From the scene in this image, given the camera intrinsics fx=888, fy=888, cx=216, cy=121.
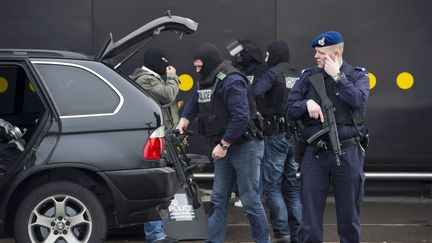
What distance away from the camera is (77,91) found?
6.62 m

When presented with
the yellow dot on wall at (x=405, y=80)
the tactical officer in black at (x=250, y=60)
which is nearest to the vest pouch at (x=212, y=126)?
the tactical officer in black at (x=250, y=60)

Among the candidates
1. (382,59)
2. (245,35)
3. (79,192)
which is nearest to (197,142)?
(245,35)

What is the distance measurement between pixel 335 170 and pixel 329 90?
56 cm

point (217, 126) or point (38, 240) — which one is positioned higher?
point (217, 126)

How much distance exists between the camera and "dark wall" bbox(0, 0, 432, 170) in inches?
383

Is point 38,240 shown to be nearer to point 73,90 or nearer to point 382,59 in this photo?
point 73,90

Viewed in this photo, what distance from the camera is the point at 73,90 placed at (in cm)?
662

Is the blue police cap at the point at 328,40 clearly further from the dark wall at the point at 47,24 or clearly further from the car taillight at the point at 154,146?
the dark wall at the point at 47,24

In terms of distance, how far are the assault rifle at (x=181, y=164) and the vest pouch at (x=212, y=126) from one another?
28 cm

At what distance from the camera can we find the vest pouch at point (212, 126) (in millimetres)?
6949

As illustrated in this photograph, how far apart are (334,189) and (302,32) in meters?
3.90

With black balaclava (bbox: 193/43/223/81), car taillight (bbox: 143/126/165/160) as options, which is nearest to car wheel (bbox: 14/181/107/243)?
car taillight (bbox: 143/126/165/160)

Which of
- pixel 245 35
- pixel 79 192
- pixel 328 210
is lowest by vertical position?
pixel 328 210

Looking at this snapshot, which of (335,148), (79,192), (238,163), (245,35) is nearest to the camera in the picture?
(335,148)
